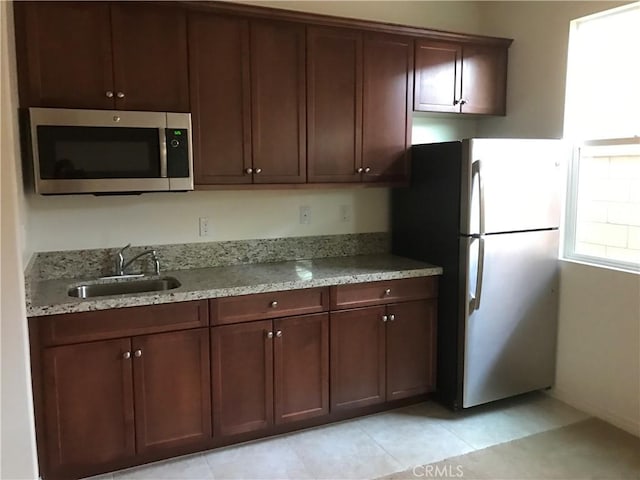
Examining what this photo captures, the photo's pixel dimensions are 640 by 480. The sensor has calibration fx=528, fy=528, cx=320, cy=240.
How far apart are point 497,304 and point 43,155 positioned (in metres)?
2.48

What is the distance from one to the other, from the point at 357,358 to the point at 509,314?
0.94 metres

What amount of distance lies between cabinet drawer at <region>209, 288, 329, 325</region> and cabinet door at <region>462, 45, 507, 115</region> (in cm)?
161

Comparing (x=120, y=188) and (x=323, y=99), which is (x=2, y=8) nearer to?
(x=120, y=188)

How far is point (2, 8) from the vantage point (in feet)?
6.52

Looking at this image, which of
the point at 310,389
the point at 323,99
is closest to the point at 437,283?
the point at 310,389

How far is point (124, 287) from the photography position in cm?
279

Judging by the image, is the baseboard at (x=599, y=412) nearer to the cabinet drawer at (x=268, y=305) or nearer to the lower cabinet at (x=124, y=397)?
the cabinet drawer at (x=268, y=305)

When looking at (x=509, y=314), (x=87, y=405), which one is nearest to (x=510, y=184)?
(x=509, y=314)

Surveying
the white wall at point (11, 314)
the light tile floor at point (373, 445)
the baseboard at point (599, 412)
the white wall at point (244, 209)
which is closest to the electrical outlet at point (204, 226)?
the white wall at point (244, 209)

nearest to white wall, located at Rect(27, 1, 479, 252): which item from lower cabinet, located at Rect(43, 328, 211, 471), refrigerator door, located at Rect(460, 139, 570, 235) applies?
lower cabinet, located at Rect(43, 328, 211, 471)

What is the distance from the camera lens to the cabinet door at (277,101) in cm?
282

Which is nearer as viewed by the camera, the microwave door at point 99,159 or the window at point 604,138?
the microwave door at point 99,159

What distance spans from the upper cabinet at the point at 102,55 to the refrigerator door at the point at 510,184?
157 centimetres

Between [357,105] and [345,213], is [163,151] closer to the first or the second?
[357,105]
